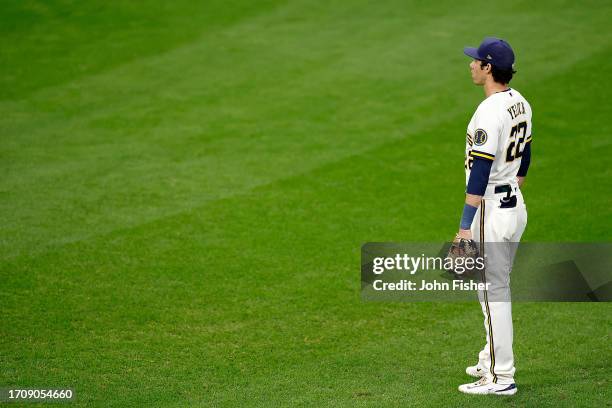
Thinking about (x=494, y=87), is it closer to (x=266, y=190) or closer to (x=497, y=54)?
(x=497, y=54)

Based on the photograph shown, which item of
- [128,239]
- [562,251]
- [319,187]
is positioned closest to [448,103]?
[319,187]

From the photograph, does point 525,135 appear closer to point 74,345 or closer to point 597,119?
point 74,345

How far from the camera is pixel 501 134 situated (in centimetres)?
488

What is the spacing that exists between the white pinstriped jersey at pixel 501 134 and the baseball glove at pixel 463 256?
42 centimetres

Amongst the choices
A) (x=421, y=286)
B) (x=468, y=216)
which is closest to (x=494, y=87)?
(x=468, y=216)

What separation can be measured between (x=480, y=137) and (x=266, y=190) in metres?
4.38

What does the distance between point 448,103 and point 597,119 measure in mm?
2017

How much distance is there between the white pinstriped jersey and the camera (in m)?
4.80

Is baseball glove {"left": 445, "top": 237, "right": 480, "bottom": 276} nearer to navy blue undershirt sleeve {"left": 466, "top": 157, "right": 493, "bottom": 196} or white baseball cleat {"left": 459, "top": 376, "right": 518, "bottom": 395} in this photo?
navy blue undershirt sleeve {"left": 466, "top": 157, "right": 493, "bottom": 196}

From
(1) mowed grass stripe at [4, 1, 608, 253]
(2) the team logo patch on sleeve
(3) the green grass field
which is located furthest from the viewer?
(1) mowed grass stripe at [4, 1, 608, 253]

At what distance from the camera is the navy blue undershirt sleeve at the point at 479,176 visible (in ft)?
15.8

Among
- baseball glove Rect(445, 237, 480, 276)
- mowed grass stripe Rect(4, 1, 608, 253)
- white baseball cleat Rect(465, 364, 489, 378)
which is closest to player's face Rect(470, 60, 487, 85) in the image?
baseball glove Rect(445, 237, 480, 276)

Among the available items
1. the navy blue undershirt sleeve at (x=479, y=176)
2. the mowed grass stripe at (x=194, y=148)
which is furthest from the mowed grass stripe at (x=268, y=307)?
the navy blue undershirt sleeve at (x=479, y=176)

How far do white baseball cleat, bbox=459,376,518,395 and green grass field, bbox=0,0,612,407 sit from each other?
60 millimetres
